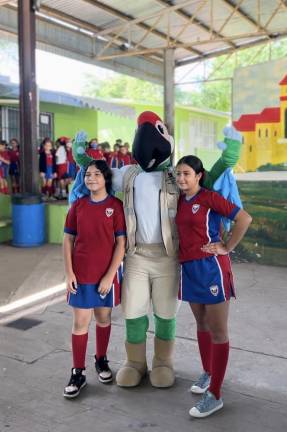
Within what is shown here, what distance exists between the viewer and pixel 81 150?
329 centimetres

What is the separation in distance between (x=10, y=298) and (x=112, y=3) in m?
7.30

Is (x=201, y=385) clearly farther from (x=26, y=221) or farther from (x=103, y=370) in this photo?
(x=26, y=221)

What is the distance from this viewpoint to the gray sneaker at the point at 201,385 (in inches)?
121

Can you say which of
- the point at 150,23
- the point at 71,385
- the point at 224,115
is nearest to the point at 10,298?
the point at 71,385

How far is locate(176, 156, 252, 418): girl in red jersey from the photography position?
2.82 m

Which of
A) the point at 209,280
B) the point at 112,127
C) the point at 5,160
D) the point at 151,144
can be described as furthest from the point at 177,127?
the point at 209,280

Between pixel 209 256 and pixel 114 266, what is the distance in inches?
22.2

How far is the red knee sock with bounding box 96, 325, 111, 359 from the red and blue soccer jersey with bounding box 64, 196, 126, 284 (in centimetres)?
38

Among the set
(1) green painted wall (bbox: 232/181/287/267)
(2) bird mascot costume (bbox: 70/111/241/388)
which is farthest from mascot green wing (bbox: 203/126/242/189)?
(1) green painted wall (bbox: 232/181/287/267)

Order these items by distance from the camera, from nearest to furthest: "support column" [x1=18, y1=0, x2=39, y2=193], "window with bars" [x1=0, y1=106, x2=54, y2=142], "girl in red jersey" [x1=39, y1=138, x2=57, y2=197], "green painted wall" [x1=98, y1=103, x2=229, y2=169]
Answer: "support column" [x1=18, y1=0, x2=39, y2=193] < "girl in red jersey" [x1=39, y1=138, x2=57, y2=197] < "window with bars" [x1=0, y1=106, x2=54, y2=142] < "green painted wall" [x1=98, y1=103, x2=229, y2=169]

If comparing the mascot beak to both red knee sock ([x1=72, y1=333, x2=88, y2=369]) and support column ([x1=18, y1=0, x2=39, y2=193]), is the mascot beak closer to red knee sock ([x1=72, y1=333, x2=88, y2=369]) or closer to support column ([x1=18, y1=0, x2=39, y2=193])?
red knee sock ([x1=72, y1=333, x2=88, y2=369])

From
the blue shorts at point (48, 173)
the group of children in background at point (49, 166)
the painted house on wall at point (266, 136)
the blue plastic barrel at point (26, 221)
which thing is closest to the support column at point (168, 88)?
the group of children in background at point (49, 166)

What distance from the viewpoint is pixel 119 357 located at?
3686 mm

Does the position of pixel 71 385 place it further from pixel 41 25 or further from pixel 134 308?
pixel 41 25
